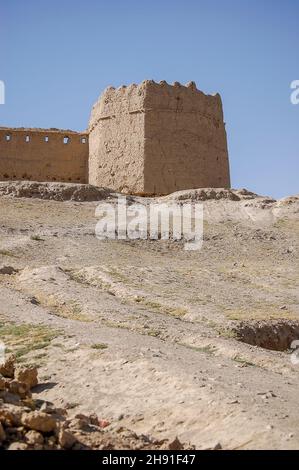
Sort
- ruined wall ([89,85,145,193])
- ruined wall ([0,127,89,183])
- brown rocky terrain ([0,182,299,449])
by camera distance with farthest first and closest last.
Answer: ruined wall ([0,127,89,183])
ruined wall ([89,85,145,193])
brown rocky terrain ([0,182,299,449])

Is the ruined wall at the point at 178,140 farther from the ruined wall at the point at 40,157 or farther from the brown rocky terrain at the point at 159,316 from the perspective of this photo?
the ruined wall at the point at 40,157

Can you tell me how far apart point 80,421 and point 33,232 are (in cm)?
1445

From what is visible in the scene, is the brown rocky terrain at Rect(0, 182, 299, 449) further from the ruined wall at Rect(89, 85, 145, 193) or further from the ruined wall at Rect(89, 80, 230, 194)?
the ruined wall at Rect(89, 85, 145, 193)

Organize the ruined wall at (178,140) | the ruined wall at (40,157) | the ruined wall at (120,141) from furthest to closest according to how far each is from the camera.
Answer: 1. the ruined wall at (40,157)
2. the ruined wall at (120,141)
3. the ruined wall at (178,140)

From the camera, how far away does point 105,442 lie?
477 cm

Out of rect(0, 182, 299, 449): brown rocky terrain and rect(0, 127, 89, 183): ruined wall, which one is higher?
rect(0, 127, 89, 183): ruined wall

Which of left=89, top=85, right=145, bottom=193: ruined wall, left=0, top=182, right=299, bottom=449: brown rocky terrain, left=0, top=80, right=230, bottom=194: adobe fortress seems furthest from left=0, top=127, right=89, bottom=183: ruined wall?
left=0, top=182, right=299, bottom=449: brown rocky terrain

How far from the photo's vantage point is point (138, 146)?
2662 cm

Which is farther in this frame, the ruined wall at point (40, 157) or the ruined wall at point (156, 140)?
the ruined wall at point (40, 157)

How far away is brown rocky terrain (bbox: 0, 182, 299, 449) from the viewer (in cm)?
599

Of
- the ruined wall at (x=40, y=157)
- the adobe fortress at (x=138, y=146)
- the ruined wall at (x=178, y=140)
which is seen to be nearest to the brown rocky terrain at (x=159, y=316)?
the ruined wall at (x=178, y=140)

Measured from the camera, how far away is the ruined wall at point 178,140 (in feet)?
86.9

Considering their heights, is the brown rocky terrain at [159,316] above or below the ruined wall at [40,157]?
below

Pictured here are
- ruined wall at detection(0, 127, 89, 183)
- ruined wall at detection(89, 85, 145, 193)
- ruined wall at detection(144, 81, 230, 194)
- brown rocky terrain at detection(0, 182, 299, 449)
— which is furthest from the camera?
ruined wall at detection(0, 127, 89, 183)
